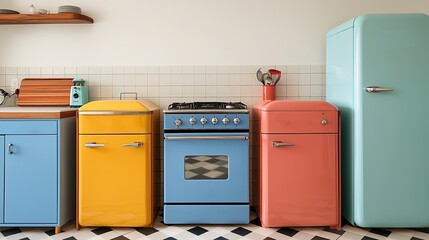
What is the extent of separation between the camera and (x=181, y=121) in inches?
104

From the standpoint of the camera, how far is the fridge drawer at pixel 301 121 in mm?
2564

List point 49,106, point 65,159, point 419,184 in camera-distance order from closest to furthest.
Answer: point 419,184 → point 65,159 → point 49,106

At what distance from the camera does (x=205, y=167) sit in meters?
2.66

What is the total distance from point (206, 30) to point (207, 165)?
1341mm

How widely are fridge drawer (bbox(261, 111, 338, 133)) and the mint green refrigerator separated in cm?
19

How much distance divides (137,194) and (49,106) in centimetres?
133

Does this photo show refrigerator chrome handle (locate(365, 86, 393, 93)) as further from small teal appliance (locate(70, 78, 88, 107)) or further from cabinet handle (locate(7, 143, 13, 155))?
cabinet handle (locate(7, 143, 13, 155))

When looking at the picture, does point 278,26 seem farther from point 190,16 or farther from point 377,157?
point 377,157

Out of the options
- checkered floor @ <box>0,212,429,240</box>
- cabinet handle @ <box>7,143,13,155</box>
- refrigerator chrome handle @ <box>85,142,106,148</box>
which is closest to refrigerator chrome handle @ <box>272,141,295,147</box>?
checkered floor @ <box>0,212,429,240</box>

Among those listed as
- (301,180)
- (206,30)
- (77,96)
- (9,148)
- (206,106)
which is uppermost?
(206,30)

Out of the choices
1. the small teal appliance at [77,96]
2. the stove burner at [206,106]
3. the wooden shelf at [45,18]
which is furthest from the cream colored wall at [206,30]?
the stove burner at [206,106]

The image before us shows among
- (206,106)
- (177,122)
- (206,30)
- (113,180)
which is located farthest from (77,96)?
(206,30)

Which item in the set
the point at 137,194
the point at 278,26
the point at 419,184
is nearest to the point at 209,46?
the point at 278,26

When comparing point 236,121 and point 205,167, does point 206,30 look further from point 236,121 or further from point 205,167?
point 205,167
